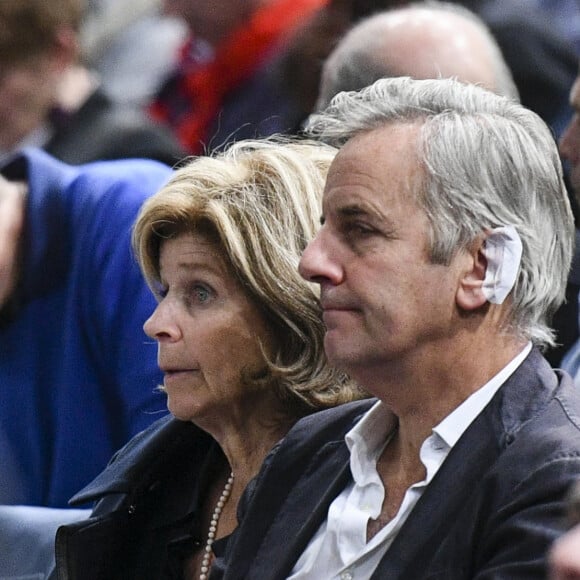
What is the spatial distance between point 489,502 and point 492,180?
1.62 ft

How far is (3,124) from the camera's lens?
13.7 ft

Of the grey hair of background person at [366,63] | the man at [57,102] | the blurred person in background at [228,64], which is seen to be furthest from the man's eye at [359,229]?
the blurred person in background at [228,64]

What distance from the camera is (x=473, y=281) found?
7.60ft

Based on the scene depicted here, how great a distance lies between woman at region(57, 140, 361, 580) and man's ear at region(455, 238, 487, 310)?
0.56 meters

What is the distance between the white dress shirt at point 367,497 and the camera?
225 cm

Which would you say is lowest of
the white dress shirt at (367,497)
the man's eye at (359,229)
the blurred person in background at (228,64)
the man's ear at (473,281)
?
the blurred person in background at (228,64)

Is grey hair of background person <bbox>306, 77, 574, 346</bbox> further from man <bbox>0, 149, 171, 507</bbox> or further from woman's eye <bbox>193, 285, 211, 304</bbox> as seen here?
man <bbox>0, 149, 171, 507</bbox>

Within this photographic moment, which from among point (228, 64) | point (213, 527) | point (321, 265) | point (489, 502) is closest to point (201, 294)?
point (213, 527)

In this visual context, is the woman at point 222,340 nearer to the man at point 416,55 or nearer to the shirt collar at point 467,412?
the shirt collar at point 467,412

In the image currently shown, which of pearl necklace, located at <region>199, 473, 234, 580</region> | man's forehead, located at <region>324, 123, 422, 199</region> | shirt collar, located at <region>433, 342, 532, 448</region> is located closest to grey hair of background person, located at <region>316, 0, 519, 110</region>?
pearl necklace, located at <region>199, 473, 234, 580</region>

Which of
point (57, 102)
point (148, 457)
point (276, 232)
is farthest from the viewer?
point (57, 102)

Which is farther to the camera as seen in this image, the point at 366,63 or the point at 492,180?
the point at 366,63

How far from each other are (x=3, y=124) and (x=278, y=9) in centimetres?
160

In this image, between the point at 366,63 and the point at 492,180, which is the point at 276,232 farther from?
the point at 366,63
